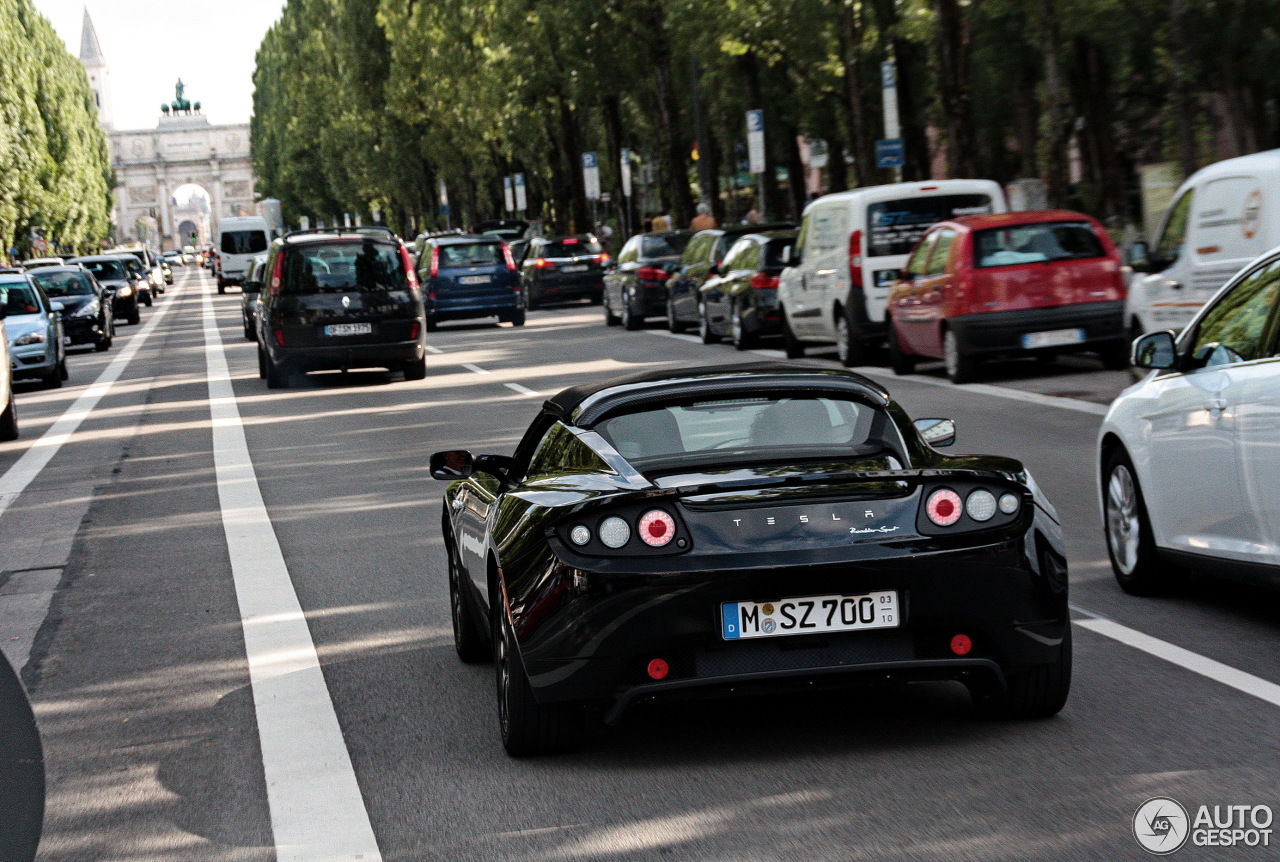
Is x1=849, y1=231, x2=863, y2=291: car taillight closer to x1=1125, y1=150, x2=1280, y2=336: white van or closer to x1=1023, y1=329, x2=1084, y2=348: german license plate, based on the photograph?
x1=1023, y1=329, x2=1084, y2=348: german license plate

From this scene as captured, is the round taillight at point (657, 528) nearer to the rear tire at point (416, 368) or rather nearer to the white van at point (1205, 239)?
the white van at point (1205, 239)

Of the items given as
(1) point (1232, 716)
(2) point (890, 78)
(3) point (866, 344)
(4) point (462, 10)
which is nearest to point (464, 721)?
(1) point (1232, 716)

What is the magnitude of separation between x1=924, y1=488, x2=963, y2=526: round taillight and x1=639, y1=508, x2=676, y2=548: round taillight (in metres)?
0.71

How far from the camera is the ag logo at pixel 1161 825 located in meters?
4.62

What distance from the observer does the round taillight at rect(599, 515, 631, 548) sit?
539cm

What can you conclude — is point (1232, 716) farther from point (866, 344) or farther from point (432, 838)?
point (866, 344)

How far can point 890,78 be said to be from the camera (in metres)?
29.1

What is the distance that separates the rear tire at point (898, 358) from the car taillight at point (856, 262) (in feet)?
3.17

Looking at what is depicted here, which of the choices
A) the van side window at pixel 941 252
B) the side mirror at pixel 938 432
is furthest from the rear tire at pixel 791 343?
the side mirror at pixel 938 432

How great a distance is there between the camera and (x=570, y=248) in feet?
140

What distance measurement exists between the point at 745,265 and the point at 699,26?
16570mm

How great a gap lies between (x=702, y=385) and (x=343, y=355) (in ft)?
55.4

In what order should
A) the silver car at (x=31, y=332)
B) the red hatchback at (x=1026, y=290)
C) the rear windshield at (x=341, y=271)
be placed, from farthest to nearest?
the silver car at (x=31, y=332), the rear windshield at (x=341, y=271), the red hatchback at (x=1026, y=290)

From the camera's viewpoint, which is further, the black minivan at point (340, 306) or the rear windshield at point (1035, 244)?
the black minivan at point (340, 306)
